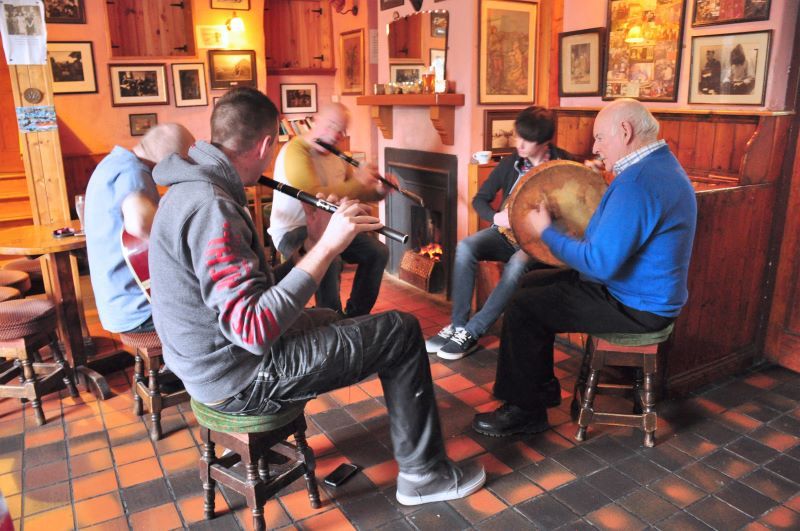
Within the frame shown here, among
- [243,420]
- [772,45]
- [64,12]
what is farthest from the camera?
[64,12]

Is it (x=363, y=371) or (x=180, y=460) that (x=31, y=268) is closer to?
(x=180, y=460)

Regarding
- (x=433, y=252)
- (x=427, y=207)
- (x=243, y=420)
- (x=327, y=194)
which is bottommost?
(x=433, y=252)

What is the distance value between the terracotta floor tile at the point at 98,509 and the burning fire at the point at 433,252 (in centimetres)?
274

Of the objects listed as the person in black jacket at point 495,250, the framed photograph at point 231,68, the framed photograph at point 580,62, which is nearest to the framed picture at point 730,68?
the framed photograph at point 580,62

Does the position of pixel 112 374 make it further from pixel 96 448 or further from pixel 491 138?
pixel 491 138

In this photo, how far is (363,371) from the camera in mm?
1895

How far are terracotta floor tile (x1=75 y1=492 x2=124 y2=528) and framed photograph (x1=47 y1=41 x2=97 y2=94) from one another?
15.1 ft

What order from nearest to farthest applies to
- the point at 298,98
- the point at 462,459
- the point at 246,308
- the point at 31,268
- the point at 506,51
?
1. the point at 246,308
2. the point at 462,459
3. the point at 31,268
4. the point at 506,51
5. the point at 298,98

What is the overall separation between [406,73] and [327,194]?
1.53 m

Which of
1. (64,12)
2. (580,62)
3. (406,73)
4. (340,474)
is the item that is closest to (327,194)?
(406,73)

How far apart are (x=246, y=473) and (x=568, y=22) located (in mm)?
3432

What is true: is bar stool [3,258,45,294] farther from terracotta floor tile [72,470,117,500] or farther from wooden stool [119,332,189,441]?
terracotta floor tile [72,470,117,500]

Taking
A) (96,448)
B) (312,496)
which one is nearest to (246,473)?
(312,496)

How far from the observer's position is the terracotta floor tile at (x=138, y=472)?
232 centimetres
